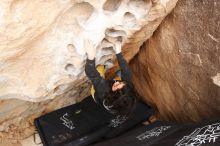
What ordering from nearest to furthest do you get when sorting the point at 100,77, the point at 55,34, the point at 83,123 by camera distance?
1. the point at 55,34
2. the point at 100,77
3. the point at 83,123

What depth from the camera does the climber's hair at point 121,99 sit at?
2.51 meters

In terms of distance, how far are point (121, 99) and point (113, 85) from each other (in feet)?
0.43

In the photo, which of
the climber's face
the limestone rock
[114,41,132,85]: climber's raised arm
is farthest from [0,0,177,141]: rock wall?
the climber's face

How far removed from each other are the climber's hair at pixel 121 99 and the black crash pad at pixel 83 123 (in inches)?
15.2

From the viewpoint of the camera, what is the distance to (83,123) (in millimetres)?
3016

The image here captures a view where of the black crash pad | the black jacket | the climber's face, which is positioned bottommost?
the black crash pad

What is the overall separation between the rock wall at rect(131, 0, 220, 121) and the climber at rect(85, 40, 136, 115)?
0.42 metres

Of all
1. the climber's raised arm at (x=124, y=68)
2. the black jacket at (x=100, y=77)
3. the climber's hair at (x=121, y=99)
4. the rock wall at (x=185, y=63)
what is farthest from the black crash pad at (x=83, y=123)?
the climber's raised arm at (x=124, y=68)

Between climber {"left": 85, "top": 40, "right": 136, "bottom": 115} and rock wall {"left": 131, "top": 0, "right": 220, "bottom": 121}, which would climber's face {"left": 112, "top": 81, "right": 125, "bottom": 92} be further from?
rock wall {"left": 131, "top": 0, "right": 220, "bottom": 121}

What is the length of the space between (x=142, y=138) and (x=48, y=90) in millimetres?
814

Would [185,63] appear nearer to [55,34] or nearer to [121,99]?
[121,99]

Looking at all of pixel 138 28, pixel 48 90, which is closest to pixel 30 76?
pixel 48 90

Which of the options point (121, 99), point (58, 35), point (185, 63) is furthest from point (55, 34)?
point (185, 63)

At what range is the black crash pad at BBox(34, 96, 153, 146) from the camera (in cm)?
289
